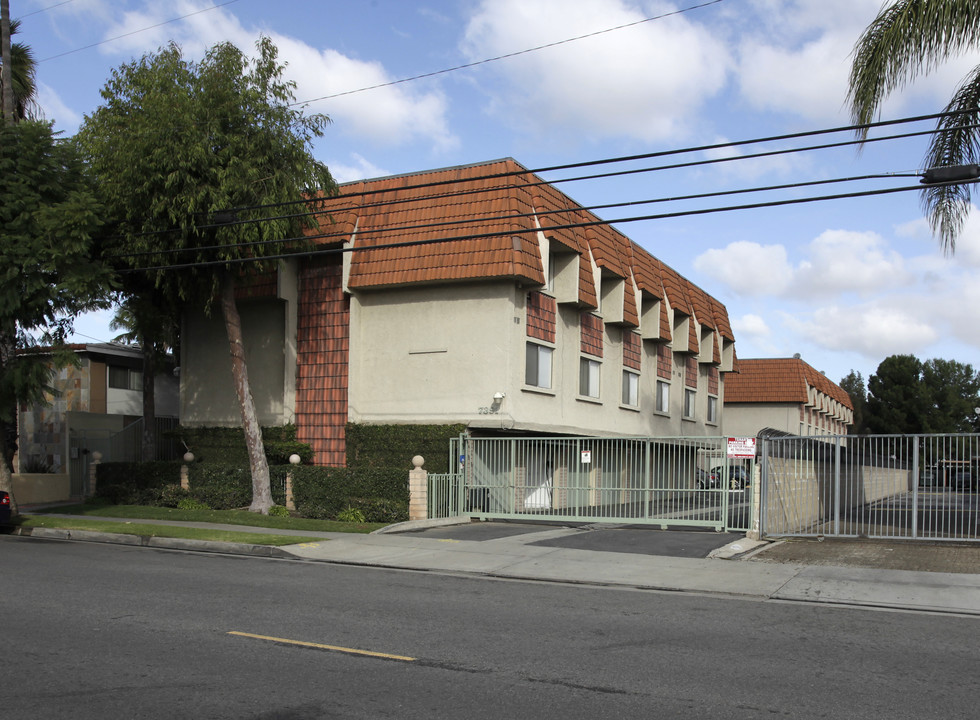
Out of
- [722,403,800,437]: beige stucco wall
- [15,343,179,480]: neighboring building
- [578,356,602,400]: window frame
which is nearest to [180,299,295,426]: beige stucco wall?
[15,343,179,480]: neighboring building

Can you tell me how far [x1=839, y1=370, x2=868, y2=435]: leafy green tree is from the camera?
89.4 m

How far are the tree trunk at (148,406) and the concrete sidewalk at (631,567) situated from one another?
9486mm

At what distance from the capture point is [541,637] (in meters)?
9.10

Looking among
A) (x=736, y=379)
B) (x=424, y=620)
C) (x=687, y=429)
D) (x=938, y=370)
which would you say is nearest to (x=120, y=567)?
(x=424, y=620)

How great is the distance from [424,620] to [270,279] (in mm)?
18841

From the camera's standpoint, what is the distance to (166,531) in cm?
1912

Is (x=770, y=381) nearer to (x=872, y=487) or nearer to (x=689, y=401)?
(x=689, y=401)

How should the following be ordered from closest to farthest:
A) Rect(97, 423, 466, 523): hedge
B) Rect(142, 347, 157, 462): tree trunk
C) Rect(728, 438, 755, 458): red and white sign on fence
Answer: Rect(728, 438, 755, 458): red and white sign on fence
Rect(97, 423, 466, 523): hedge
Rect(142, 347, 157, 462): tree trunk

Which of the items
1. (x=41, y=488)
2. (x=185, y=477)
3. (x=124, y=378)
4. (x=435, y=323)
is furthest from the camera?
(x=124, y=378)

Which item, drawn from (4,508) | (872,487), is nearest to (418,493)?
(4,508)

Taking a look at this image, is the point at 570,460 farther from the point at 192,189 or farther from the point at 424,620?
the point at 424,620

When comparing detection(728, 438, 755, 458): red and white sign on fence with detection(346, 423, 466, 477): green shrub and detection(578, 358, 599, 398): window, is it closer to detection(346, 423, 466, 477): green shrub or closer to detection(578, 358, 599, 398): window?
detection(346, 423, 466, 477): green shrub

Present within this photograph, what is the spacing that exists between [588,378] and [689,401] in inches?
495

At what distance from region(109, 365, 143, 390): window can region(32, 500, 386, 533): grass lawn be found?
10.4 metres
